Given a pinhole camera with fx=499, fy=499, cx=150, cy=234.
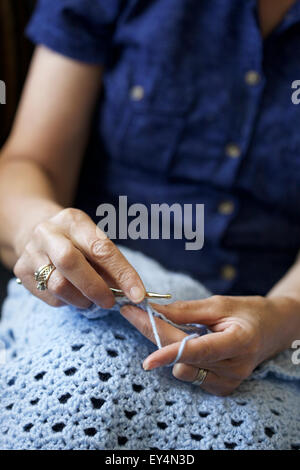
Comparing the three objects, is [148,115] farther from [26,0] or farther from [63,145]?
[26,0]

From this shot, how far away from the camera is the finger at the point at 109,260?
502 millimetres

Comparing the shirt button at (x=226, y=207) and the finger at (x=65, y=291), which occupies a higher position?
the finger at (x=65, y=291)

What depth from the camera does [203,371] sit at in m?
0.53

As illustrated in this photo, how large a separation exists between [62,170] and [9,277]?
192 millimetres

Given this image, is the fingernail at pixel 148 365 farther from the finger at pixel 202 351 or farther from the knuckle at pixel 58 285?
the knuckle at pixel 58 285

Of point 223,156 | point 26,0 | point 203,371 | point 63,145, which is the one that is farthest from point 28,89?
point 203,371

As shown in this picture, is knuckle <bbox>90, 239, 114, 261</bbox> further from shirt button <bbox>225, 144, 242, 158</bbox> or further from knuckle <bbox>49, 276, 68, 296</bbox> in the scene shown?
shirt button <bbox>225, 144, 242, 158</bbox>

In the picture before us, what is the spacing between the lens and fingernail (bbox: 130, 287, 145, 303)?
19.6 inches

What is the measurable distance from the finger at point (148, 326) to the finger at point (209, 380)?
28 mm

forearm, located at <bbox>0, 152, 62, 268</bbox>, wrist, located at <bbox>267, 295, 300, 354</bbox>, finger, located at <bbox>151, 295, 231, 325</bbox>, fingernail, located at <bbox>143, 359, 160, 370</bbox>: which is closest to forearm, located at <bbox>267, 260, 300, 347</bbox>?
wrist, located at <bbox>267, 295, 300, 354</bbox>

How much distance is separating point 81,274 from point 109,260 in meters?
0.03

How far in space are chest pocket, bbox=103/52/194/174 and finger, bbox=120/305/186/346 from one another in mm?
310

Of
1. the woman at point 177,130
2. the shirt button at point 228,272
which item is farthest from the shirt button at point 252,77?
the shirt button at point 228,272

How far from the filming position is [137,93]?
30.1 inches
